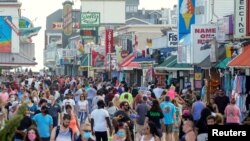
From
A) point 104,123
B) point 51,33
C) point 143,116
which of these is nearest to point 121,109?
point 104,123

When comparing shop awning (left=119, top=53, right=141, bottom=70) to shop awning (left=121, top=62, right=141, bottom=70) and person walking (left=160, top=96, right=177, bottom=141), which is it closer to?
shop awning (left=121, top=62, right=141, bottom=70)

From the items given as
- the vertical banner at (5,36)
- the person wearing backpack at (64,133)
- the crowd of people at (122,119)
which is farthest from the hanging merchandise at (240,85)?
the vertical banner at (5,36)

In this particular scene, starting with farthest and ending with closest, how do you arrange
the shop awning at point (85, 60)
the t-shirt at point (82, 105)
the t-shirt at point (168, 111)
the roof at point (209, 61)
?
the shop awning at point (85, 60)
the roof at point (209, 61)
the t-shirt at point (82, 105)
the t-shirt at point (168, 111)

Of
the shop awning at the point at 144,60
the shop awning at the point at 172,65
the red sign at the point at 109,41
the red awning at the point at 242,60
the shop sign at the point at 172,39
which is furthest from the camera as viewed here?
the red sign at the point at 109,41

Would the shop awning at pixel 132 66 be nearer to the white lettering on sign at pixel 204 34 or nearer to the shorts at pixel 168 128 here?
the white lettering on sign at pixel 204 34

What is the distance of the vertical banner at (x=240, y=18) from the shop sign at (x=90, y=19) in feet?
223

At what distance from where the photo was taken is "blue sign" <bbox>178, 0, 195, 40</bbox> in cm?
4747

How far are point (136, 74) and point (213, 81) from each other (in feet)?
92.8


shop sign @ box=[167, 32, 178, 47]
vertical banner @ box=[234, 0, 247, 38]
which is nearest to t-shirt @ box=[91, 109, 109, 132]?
vertical banner @ box=[234, 0, 247, 38]

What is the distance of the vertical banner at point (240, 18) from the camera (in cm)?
3099

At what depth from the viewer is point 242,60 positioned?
30406 millimetres

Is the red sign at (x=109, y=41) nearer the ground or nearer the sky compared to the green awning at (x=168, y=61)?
nearer the sky

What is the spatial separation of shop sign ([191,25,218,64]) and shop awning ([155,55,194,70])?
16.7ft

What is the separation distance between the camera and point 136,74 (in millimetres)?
65625
